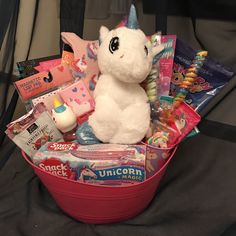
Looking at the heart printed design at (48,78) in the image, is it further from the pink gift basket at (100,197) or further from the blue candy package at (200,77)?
the blue candy package at (200,77)

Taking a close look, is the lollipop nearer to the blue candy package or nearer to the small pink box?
the blue candy package

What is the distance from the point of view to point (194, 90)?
85cm

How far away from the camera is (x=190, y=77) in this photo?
2.55 ft

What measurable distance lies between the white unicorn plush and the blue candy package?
4.2 inches

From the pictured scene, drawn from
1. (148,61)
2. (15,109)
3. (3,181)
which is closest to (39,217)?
(3,181)

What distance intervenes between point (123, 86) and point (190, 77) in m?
0.17

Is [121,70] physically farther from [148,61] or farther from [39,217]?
[39,217]

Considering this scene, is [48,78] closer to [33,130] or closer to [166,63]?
[33,130]

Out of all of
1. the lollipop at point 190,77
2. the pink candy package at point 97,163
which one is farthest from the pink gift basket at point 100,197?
the lollipop at point 190,77

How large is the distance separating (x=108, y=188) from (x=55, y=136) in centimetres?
19

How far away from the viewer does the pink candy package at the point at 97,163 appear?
0.66m

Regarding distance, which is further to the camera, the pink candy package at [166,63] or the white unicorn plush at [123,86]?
the pink candy package at [166,63]

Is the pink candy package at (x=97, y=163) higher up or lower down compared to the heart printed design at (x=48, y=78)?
lower down

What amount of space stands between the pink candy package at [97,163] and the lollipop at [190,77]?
17 centimetres
